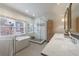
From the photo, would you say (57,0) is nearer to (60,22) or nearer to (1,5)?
(60,22)

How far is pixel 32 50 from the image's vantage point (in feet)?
5.14

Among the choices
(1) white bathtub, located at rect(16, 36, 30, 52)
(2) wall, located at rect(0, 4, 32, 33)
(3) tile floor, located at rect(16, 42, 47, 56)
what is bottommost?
(3) tile floor, located at rect(16, 42, 47, 56)

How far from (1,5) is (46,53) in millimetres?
1017

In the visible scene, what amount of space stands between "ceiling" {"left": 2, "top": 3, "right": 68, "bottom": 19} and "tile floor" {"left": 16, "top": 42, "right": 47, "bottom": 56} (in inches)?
19.6

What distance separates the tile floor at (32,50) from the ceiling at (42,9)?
499mm

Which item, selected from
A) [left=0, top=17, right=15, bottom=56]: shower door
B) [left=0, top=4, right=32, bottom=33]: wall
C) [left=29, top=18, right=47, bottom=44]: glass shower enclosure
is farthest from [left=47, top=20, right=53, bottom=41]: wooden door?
[left=0, top=17, right=15, bottom=56]: shower door

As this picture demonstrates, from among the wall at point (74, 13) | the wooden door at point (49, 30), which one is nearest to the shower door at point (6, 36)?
the wooden door at point (49, 30)

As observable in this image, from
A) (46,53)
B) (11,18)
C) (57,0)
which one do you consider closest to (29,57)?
(46,53)

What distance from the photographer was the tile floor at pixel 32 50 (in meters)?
1.51

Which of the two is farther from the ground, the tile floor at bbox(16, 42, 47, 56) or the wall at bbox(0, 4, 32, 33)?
the wall at bbox(0, 4, 32, 33)

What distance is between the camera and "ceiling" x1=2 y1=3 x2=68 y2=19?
4.94 feet

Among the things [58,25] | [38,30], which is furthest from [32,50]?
[58,25]

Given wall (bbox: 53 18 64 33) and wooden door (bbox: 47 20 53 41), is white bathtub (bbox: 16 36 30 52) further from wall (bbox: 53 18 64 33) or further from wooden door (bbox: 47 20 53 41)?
wall (bbox: 53 18 64 33)

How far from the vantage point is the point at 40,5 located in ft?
4.99
